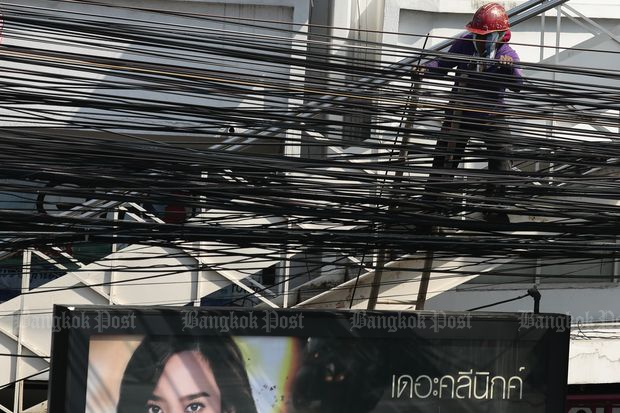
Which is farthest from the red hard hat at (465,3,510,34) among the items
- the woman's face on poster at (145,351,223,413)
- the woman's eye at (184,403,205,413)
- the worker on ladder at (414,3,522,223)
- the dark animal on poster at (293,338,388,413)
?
the woman's eye at (184,403,205,413)

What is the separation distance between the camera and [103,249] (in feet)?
28.7

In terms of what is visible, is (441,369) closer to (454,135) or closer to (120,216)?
(454,135)

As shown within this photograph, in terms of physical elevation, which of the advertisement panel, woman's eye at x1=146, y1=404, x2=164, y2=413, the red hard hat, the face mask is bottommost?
the advertisement panel

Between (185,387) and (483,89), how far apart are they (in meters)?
2.53

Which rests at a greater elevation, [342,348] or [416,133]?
[416,133]

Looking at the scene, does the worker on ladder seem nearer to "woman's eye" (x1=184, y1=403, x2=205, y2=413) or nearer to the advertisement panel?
"woman's eye" (x1=184, y1=403, x2=205, y2=413)

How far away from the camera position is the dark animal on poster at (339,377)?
16.7 feet

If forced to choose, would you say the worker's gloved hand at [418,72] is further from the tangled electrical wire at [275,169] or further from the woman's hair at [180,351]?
the woman's hair at [180,351]

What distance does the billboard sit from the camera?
4.79 metres

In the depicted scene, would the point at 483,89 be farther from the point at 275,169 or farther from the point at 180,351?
the point at 180,351

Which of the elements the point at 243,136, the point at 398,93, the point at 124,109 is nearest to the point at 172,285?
the point at 243,136

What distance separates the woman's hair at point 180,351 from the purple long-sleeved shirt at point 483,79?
6.35 ft

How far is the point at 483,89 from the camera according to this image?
5.92 meters

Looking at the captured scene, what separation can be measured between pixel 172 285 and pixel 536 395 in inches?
100
